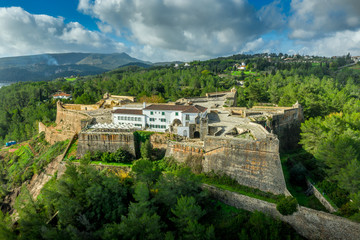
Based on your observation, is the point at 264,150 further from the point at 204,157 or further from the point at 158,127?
the point at 158,127

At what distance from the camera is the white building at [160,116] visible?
107 feet

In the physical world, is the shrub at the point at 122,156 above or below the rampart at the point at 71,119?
below

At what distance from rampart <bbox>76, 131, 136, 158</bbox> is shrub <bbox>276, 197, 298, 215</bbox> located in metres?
19.7

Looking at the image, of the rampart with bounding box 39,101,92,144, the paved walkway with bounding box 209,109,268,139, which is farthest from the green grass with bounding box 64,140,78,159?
the paved walkway with bounding box 209,109,268,139

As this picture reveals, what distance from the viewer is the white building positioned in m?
32.5

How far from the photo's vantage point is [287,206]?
17.8 m

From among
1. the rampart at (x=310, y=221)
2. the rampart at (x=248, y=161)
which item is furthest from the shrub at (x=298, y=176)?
the rampart at (x=310, y=221)

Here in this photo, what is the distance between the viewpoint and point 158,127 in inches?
1398

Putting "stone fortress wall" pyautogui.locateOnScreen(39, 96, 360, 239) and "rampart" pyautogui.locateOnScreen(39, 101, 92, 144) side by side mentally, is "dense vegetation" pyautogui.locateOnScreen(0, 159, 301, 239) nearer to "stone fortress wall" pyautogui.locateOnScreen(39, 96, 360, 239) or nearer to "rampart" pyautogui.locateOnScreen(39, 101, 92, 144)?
"stone fortress wall" pyautogui.locateOnScreen(39, 96, 360, 239)

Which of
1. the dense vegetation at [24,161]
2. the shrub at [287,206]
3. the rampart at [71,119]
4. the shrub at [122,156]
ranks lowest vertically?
the dense vegetation at [24,161]

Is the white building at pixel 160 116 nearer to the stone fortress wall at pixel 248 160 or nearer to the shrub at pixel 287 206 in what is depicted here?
the stone fortress wall at pixel 248 160

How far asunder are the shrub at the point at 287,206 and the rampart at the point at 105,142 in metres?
19.7

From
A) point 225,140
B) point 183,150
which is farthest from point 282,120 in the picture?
point 183,150

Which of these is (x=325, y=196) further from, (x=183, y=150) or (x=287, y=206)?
(x=183, y=150)
